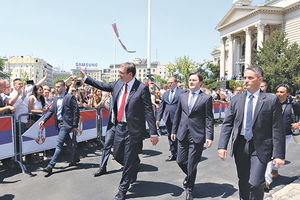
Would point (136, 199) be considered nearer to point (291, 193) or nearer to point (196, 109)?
point (196, 109)

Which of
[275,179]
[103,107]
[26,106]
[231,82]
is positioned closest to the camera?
[275,179]

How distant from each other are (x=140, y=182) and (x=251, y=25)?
151 ft

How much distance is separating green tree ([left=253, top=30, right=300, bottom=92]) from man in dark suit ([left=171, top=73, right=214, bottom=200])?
1104 inches

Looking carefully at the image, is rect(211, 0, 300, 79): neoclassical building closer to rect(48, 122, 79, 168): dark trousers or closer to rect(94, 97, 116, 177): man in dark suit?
rect(48, 122, 79, 168): dark trousers

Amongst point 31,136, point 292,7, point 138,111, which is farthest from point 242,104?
point 292,7

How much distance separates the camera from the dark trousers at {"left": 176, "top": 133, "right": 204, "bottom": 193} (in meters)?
3.63

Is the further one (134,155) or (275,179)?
(275,179)

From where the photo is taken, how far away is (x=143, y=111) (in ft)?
12.4

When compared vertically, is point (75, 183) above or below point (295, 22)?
below

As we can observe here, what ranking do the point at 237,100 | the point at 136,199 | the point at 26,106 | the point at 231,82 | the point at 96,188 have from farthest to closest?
1. the point at 231,82
2. the point at 26,106
3. the point at 96,188
4. the point at 136,199
5. the point at 237,100

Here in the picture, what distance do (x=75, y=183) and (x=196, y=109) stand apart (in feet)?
8.41

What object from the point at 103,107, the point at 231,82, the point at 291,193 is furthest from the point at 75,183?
the point at 231,82

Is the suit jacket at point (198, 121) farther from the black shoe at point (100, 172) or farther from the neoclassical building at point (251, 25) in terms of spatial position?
the neoclassical building at point (251, 25)

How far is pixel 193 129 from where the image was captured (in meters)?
3.75
